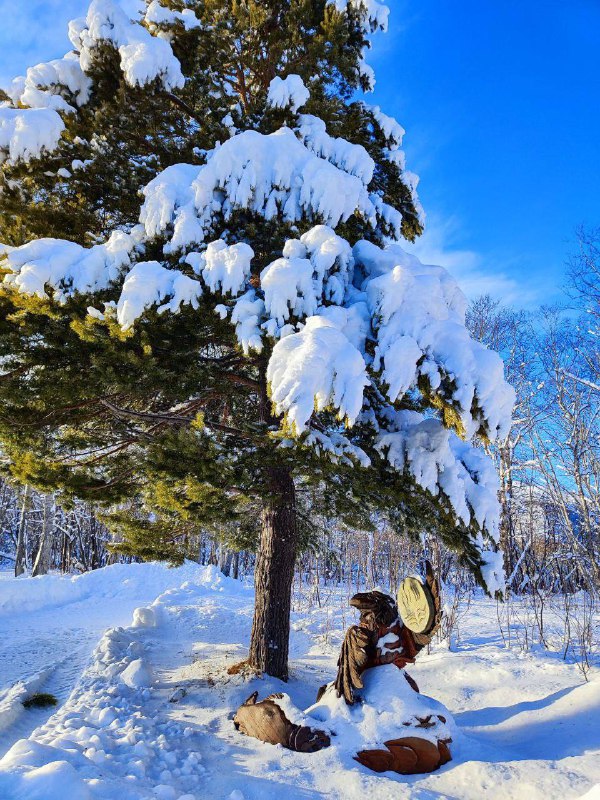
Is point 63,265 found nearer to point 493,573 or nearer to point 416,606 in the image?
point 416,606

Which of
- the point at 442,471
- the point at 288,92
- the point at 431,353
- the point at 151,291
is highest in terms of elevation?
the point at 288,92

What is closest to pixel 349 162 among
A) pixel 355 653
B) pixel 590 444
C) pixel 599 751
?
pixel 355 653

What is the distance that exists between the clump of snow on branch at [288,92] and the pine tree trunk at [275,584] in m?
4.57

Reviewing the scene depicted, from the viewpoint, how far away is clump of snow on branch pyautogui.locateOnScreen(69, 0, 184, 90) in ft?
17.1

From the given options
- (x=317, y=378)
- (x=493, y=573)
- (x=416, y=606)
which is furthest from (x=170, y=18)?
(x=493, y=573)

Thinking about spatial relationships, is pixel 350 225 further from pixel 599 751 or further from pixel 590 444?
pixel 590 444

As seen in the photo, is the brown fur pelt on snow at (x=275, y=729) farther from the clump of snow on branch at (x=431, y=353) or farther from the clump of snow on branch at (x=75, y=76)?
the clump of snow on branch at (x=75, y=76)

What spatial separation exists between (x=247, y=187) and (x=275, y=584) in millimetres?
4702

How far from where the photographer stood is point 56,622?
447 inches

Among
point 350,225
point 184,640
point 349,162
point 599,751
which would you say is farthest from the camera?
point 184,640

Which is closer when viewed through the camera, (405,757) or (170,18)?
(405,757)

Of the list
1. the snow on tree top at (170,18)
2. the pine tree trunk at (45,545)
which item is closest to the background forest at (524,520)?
the pine tree trunk at (45,545)

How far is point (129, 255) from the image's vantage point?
4.87 m

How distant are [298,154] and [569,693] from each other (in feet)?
20.6
